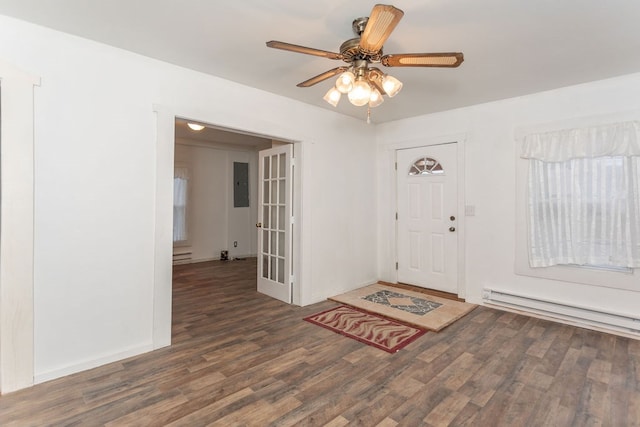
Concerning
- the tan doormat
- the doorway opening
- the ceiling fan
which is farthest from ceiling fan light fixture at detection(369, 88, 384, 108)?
the doorway opening

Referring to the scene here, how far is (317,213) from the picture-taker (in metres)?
4.02

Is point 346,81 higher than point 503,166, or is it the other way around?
point 346,81

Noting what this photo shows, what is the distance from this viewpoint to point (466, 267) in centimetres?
404

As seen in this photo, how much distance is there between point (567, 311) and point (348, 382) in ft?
8.55

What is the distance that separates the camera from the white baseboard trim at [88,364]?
7.17ft

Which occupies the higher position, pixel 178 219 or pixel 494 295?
pixel 178 219

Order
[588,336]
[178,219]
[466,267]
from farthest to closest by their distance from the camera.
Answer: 1. [178,219]
2. [466,267]
3. [588,336]

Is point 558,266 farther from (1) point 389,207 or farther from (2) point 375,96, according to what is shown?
(2) point 375,96

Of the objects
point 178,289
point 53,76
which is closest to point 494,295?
point 178,289

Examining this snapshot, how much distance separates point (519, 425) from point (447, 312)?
1796 mm

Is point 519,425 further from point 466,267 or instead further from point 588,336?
point 466,267

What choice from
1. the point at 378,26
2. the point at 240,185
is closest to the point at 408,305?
the point at 378,26

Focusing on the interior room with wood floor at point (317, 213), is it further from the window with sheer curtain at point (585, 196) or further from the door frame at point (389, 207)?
the door frame at point (389, 207)

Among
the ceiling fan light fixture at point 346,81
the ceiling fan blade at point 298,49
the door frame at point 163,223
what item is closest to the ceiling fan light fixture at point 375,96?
the ceiling fan light fixture at point 346,81
